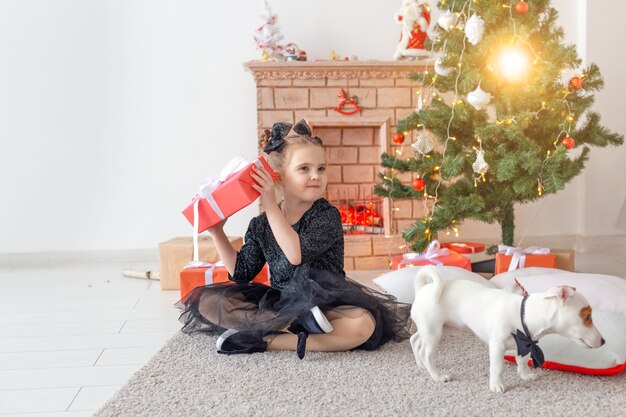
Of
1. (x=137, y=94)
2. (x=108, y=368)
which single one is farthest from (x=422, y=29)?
(x=108, y=368)

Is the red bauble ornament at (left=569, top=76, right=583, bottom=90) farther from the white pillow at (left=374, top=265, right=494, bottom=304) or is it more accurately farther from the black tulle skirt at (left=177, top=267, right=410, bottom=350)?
the black tulle skirt at (left=177, top=267, right=410, bottom=350)

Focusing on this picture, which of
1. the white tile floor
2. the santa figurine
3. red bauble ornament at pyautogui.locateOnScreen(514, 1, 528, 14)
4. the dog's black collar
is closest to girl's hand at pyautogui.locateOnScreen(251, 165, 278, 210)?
the white tile floor

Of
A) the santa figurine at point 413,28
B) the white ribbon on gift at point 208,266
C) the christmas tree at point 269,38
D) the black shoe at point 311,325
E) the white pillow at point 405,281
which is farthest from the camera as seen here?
the christmas tree at point 269,38

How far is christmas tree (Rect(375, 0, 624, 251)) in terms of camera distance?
2547 mm

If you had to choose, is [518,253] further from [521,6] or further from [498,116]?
[521,6]

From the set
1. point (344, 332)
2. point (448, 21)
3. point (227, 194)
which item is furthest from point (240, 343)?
point (448, 21)

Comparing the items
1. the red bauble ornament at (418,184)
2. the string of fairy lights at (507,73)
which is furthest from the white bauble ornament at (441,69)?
the red bauble ornament at (418,184)

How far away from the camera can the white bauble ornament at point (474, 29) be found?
2.57 m

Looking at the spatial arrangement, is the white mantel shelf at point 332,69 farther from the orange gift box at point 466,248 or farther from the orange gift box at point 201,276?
the orange gift box at point 201,276

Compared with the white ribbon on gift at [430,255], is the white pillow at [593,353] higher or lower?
lower

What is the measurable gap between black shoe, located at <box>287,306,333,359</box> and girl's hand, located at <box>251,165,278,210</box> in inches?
12.1

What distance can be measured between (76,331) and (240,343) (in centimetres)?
71

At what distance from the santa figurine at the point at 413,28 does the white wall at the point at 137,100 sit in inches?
12.8

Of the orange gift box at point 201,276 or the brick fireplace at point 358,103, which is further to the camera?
the brick fireplace at point 358,103
